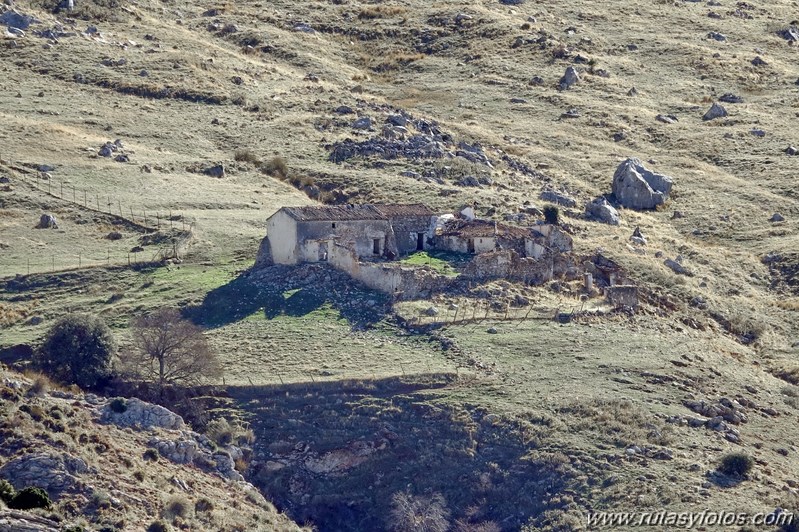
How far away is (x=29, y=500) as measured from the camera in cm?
4431

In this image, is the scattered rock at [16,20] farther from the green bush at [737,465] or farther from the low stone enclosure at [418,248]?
the green bush at [737,465]

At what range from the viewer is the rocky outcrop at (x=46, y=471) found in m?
46.5

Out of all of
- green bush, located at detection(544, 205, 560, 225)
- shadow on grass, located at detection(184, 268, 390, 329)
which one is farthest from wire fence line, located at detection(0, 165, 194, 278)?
green bush, located at detection(544, 205, 560, 225)

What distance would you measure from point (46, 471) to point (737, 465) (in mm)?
20247

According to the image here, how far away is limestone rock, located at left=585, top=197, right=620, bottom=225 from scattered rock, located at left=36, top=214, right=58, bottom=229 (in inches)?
940

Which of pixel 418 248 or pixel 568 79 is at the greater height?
pixel 418 248

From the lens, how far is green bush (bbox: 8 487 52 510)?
144ft

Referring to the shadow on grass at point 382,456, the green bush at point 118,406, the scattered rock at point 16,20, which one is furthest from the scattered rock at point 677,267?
the scattered rock at point 16,20

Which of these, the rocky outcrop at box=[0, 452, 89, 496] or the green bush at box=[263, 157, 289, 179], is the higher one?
the rocky outcrop at box=[0, 452, 89, 496]

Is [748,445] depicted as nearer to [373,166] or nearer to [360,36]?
[373,166]

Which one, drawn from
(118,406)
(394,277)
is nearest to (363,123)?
(394,277)

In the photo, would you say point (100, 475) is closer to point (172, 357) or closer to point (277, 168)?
point (172, 357)

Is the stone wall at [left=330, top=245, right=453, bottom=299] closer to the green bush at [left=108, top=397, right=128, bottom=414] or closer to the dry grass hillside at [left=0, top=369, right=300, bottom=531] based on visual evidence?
the green bush at [left=108, top=397, right=128, bottom=414]

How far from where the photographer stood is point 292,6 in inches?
4599
